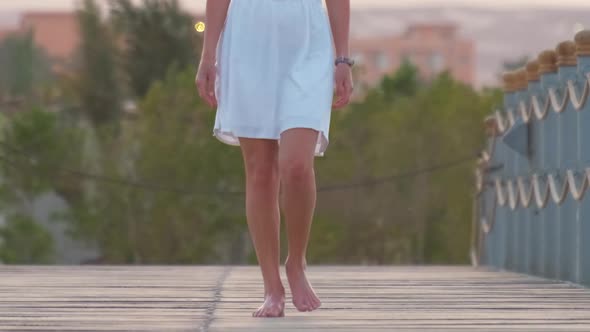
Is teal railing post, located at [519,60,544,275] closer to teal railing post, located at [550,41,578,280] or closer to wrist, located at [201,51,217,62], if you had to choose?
teal railing post, located at [550,41,578,280]

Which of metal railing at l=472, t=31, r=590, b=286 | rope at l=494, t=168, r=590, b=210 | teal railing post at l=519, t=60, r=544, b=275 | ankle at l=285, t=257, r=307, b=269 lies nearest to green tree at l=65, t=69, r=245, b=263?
metal railing at l=472, t=31, r=590, b=286

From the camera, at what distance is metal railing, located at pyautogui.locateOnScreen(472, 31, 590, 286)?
8031 millimetres

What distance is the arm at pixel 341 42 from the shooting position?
599 cm

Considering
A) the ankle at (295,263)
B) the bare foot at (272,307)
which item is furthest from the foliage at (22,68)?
the bare foot at (272,307)

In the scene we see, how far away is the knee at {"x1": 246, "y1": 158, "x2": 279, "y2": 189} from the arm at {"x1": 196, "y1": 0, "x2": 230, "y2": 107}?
30 centimetres

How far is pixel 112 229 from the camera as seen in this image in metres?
57.1

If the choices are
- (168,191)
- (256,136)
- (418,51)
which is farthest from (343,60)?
(418,51)

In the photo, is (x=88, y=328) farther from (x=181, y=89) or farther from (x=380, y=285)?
(x=181, y=89)

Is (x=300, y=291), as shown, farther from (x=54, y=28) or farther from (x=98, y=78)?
(x=54, y=28)

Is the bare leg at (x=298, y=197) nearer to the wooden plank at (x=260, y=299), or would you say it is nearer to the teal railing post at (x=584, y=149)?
the wooden plank at (x=260, y=299)

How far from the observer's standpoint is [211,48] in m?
6.03

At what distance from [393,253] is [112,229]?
970 cm

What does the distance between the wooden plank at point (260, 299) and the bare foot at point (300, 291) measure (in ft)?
0.16

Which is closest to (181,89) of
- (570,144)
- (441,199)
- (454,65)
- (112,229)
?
(112,229)
